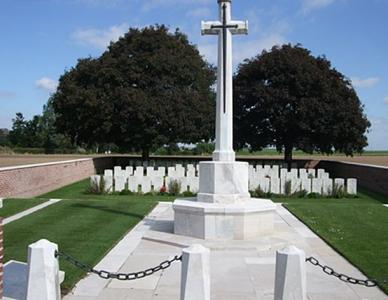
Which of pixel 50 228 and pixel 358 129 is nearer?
pixel 50 228

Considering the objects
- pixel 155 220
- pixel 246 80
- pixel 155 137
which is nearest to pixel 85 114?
pixel 155 137

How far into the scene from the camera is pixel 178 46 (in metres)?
30.0

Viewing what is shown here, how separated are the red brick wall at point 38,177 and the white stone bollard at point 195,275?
1059 centimetres

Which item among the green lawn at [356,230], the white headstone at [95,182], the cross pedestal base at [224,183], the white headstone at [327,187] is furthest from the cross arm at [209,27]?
the white headstone at [327,187]

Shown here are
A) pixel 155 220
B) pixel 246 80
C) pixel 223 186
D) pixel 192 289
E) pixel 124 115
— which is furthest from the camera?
pixel 246 80

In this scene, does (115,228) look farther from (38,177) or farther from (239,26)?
(38,177)

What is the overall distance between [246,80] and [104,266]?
78.8 ft

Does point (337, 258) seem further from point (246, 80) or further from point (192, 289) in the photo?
point (246, 80)

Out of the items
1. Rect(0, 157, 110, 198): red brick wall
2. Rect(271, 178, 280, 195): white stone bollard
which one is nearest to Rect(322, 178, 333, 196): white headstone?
Rect(271, 178, 280, 195): white stone bollard

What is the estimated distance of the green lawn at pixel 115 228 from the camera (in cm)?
740

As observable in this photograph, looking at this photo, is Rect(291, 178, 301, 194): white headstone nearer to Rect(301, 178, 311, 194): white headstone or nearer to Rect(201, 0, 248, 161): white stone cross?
Rect(301, 178, 311, 194): white headstone

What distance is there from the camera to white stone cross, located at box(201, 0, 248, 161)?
9.31 meters

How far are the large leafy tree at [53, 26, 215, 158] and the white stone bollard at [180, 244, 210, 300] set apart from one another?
73.0 feet

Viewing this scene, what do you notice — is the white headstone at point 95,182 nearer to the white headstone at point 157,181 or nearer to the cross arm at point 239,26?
the white headstone at point 157,181
